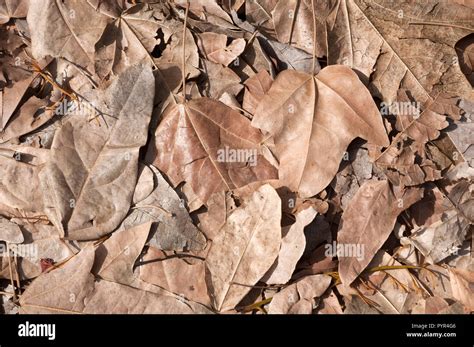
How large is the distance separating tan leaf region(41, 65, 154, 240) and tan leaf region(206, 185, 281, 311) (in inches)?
22.5

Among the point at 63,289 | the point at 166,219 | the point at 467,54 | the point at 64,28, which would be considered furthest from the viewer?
the point at 467,54

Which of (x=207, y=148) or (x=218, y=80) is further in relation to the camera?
(x=218, y=80)

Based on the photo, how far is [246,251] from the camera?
9.98 feet

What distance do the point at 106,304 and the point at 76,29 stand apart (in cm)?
148

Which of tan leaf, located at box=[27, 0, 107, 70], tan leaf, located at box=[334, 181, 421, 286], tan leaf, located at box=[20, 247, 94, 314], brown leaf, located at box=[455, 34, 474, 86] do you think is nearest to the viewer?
tan leaf, located at box=[20, 247, 94, 314]

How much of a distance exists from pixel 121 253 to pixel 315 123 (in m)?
1.22

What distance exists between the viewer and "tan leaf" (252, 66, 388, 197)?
3.09 metres

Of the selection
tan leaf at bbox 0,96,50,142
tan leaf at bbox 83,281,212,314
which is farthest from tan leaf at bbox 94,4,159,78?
tan leaf at bbox 83,281,212,314

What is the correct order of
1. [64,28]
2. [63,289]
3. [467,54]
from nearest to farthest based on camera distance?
[63,289], [64,28], [467,54]

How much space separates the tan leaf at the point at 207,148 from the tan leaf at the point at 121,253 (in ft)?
1.10

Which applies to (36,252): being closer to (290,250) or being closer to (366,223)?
(290,250)

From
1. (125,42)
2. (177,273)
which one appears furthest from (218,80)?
(177,273)

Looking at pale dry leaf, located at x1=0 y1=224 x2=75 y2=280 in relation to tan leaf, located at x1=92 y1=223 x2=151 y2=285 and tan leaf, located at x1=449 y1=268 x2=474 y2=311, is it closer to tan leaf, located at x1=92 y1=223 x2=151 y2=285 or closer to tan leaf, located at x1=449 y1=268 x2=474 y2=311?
tan leaf, located at x1=92 y1=223 x2=151 y2=285

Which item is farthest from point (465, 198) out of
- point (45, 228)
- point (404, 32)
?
point (45, 228)
